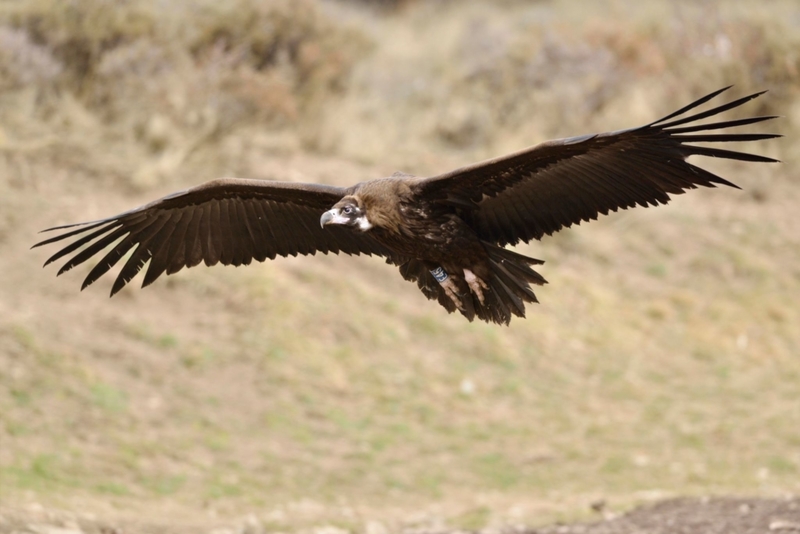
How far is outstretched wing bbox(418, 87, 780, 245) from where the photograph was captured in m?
5.19

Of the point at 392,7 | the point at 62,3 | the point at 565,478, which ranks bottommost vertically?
the point at 565,478

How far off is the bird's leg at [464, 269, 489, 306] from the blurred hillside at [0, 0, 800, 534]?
1.86 metres

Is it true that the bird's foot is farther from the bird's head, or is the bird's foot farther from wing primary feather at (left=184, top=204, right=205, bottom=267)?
wing primary feather at (left=184, top=204, right=205, bottom=267)

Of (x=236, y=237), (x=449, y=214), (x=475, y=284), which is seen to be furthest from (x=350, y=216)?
(x=236, y=237)

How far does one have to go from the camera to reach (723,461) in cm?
898

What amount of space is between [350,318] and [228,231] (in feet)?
12.0

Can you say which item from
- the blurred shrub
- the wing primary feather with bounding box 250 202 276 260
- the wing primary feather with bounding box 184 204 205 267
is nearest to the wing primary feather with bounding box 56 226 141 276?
the wing primary feather with bounding box 184 204 205 267

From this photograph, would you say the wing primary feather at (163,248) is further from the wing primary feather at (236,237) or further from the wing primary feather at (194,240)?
the wing primary feather at (236,237)

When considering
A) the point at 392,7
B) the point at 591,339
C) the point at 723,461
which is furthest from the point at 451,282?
the point at 392,7

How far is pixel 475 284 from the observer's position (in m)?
6.00

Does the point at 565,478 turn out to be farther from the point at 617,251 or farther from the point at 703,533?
the point at 617,251

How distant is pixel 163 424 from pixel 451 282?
3.35 metres

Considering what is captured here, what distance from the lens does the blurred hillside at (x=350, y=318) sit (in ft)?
26.4

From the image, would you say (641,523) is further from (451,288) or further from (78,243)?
(78,243)
